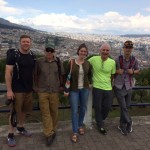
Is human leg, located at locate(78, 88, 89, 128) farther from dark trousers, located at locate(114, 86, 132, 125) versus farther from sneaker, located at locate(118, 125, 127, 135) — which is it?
sneaker, located at locate(118, 125, 127, 135)

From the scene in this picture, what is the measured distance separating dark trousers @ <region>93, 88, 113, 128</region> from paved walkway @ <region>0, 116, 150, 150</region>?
0.29 metres

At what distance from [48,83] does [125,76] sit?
1.59m

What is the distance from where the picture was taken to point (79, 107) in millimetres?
5918

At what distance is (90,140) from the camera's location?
5.46 metres

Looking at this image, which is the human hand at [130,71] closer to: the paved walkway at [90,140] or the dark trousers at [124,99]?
the dark trousers at [124,99]

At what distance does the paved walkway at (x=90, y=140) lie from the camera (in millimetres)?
5152

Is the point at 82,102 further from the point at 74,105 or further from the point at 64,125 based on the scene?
the point at 64,125

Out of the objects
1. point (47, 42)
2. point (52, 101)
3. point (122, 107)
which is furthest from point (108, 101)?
point (47, 42)

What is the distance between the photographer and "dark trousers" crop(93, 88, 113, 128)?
560cm

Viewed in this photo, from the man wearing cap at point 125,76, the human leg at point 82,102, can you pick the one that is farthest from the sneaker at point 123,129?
the human leg at point 82,102

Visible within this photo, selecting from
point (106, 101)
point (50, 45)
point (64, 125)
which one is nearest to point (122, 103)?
point (106, 101)

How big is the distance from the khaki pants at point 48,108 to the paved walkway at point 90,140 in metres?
0.27

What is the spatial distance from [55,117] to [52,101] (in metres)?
0.37

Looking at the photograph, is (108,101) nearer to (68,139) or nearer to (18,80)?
(68,139)
